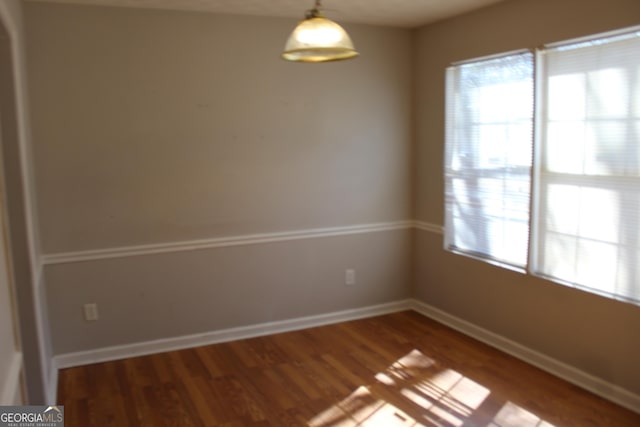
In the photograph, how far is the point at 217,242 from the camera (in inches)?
158

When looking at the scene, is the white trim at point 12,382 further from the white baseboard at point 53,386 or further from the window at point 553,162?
the window at point 553,162

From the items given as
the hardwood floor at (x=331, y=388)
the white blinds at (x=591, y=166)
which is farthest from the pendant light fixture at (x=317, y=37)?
the hardwood floor at (x=331, y=388)

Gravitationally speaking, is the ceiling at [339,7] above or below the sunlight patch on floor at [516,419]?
above

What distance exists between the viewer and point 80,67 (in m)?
3.52

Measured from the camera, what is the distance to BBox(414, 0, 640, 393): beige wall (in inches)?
120

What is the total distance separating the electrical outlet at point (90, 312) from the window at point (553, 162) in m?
2.80

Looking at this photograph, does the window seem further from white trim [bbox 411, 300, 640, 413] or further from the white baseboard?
the white baseboard

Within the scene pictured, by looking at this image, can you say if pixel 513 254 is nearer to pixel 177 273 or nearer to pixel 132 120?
pixel 177 273

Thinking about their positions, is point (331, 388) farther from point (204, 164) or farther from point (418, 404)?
point (204, 164)

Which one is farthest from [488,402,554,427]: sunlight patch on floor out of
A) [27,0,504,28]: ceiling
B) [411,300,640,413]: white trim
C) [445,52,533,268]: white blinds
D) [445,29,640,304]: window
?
[27,0,504,28]: ceiling

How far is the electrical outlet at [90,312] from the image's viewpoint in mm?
3689

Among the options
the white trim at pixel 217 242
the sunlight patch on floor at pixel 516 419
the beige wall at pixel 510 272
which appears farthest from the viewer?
the white trim at pixel 217 242

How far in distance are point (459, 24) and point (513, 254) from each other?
1801 millimetres

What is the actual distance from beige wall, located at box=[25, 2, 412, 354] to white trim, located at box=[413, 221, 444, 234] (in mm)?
182
